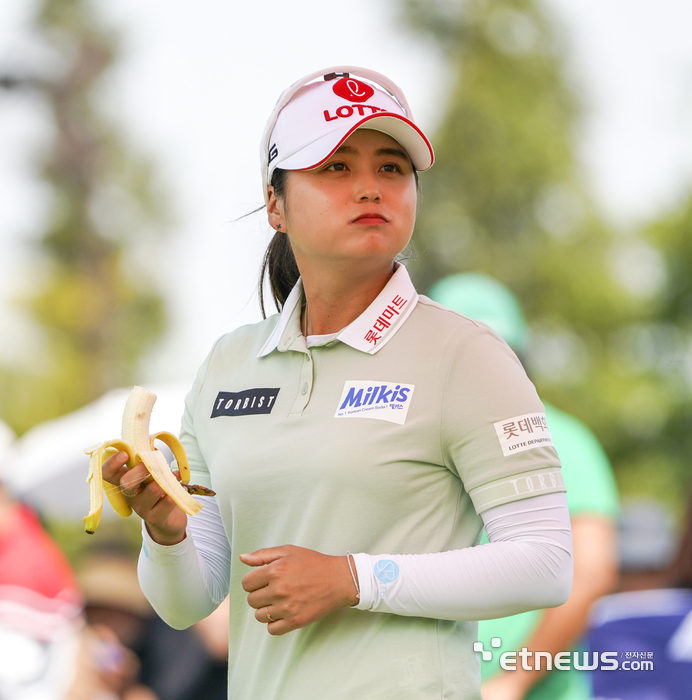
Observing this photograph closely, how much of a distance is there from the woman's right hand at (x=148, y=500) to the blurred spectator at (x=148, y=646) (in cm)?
315

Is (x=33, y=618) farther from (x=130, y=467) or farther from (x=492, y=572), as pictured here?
(x=492, y=572)

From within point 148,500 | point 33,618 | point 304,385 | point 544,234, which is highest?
point 544,234

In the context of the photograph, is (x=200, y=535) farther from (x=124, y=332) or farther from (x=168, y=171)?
(x=168, y=171)

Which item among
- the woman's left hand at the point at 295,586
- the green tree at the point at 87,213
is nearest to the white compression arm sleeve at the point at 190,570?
the woman's left hand at the point at 295,586

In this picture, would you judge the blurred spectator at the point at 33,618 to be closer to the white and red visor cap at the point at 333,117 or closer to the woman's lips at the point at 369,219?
the white and red visor cap at the point at 333,117

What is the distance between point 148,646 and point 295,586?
4.10m

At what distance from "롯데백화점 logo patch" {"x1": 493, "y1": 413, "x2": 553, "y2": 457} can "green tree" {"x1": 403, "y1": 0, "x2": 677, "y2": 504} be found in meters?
19.0

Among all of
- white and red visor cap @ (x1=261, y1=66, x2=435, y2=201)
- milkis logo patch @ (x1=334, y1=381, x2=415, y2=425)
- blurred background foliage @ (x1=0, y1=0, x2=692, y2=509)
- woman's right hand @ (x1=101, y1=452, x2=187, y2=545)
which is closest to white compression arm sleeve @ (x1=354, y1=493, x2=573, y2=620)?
milkis logo patch @ (x1=334, y1=381, x2=415, y2=425)

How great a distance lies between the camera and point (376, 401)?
1775mm

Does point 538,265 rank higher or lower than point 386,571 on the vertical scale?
higher

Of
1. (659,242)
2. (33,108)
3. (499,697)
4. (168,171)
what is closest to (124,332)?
(168,171)

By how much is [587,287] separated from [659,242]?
223 cm

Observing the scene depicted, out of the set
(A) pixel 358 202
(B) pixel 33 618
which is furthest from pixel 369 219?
(B) pixel 33 618

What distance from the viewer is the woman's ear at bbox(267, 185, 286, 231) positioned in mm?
2100
